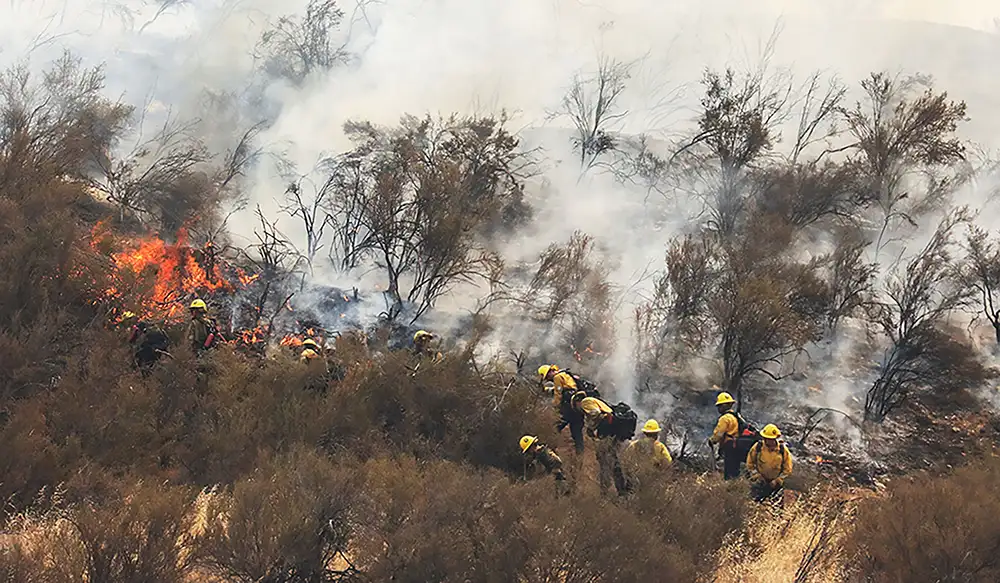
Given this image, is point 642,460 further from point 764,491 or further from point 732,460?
point 732,460

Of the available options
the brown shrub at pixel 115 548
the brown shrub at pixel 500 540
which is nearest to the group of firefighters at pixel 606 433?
the brown shrub at pixel 500 540

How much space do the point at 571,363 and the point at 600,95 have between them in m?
13.7

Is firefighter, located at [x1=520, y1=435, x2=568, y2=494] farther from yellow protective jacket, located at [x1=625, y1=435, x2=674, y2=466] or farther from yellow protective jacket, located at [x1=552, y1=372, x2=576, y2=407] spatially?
yellow protective jacket, located at [x1=552, y1=372, x2=576, y2=407]

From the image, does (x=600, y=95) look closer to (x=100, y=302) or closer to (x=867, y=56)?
(x=867, y=56)

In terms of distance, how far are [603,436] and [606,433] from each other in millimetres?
99

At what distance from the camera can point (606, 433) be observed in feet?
25.7

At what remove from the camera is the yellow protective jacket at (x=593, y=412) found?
26.3 feet

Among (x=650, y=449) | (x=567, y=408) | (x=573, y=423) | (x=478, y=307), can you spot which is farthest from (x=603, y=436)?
(x=478, y=307)

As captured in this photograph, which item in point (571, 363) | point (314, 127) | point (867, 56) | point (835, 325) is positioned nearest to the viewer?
point (571, 363)

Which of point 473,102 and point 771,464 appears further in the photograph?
point 473,102

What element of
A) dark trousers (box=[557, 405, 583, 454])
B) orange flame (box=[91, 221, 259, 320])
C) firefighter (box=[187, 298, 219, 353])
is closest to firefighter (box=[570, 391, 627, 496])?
dark trousers (box=[557, 405, 583, 454])

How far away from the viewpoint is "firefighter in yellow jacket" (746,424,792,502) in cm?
763

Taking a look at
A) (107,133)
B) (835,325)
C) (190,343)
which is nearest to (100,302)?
(190,343)

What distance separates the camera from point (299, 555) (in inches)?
158
